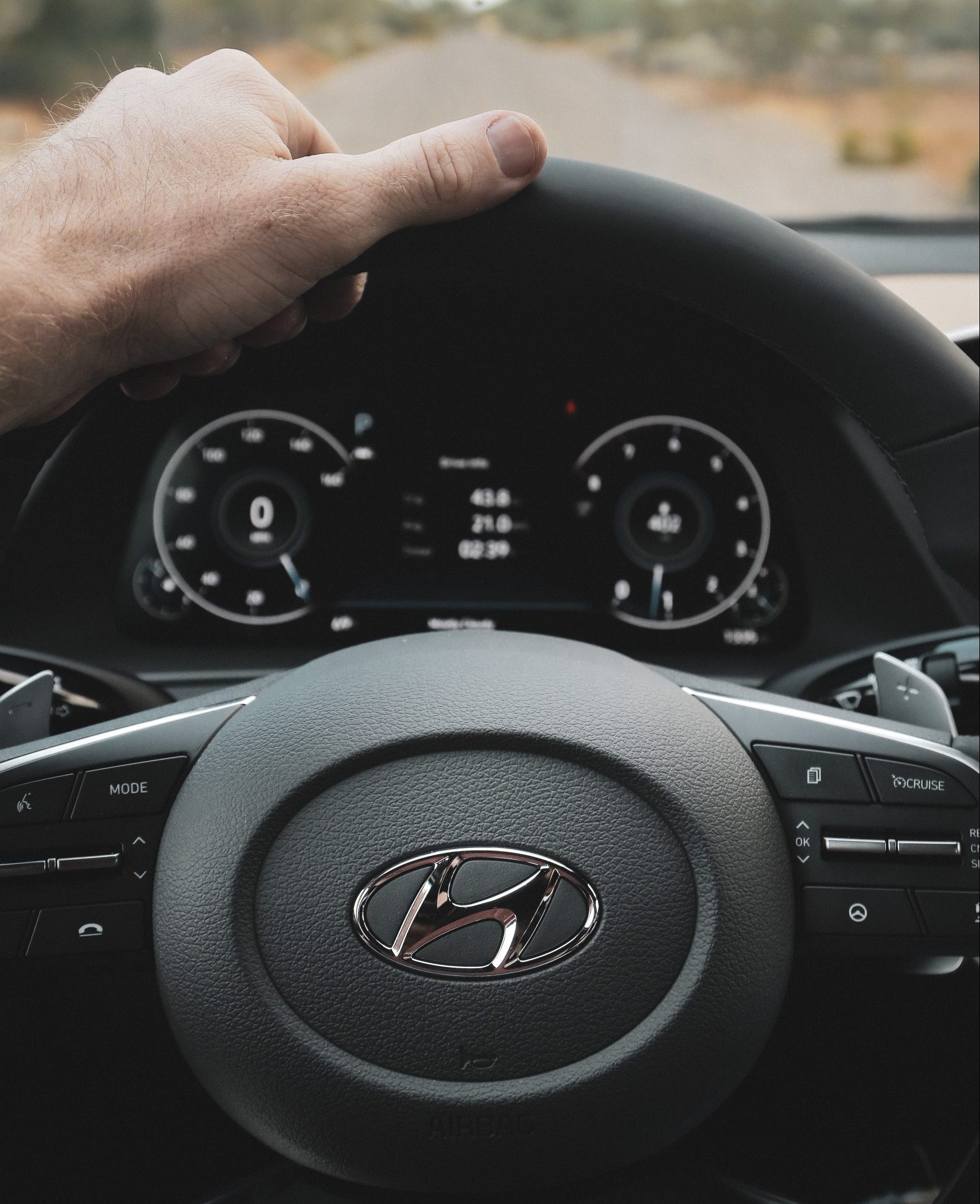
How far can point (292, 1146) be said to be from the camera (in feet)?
2.22

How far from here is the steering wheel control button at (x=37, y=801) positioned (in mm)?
743

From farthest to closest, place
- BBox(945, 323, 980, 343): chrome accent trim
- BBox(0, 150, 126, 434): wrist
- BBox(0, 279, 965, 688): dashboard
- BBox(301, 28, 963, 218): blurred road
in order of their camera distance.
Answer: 1. BBox(301, 28, 963, 218): blurred road
2. BBox(0, 279, 965, 688): dashboard
3. BBox(945, 323, 980, 343): chrome accent trim
4. BBox(0, 150, 126, 434): wrist

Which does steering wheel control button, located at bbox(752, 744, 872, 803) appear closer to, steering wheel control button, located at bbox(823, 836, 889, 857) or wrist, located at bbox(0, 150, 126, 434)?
steering wheel control button, located at bbox(823, 836, 889, 857)

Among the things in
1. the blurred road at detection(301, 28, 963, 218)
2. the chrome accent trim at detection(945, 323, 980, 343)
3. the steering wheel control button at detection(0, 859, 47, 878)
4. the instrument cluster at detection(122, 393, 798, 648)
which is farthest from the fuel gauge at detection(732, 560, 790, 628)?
the steering wheel control button at detection(0, 859, 47, 878)

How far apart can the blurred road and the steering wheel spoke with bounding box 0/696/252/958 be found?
1.51 m

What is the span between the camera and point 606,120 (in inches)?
86.1

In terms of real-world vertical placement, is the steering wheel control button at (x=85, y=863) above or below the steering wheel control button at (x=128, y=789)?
below

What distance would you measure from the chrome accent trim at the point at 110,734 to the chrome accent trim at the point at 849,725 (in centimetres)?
32

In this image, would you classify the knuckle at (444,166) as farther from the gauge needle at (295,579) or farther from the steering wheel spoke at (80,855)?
the gauge needle at (295,579)

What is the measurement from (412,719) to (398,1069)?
0.67ft

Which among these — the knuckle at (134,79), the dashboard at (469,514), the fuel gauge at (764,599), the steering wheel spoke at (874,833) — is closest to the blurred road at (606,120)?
the dashboard at (469,514)

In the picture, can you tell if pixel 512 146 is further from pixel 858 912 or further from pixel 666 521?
pixel 666 521

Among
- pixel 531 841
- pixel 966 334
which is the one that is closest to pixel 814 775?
pixel 531 841

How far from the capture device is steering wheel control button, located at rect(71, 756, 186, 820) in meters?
0.74
